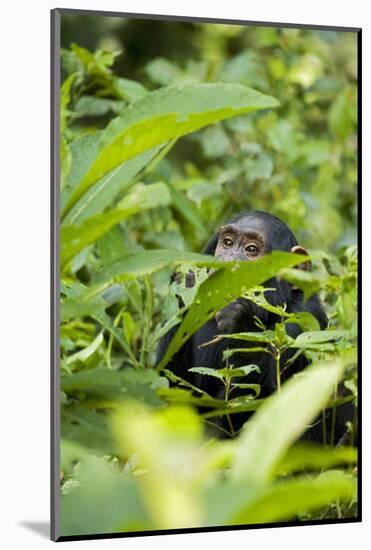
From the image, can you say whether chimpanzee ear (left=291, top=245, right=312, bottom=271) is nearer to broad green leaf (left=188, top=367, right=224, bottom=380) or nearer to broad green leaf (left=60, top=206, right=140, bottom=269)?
broad green leaf (left=188, top=367, right=224, bottom=380)

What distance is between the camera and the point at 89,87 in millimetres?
2566

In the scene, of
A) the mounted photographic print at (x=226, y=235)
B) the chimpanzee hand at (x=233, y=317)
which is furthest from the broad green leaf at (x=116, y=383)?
the chimpanzee hand at (x=233, y=317)

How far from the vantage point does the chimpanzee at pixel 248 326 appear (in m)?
2.31

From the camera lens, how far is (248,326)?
234 centimetres

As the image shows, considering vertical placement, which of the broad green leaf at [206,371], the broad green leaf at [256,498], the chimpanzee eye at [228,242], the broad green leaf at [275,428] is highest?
the chimpanzee eye at [228,242]

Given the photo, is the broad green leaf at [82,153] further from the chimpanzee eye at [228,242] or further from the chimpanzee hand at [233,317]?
the chimpanzee eye at [228,242]

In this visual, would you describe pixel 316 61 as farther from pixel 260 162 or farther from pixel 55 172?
pixel 55 172

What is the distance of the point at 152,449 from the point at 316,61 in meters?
2.60

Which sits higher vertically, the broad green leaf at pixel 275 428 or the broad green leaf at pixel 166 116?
the broad green leaf at pixel 166 116

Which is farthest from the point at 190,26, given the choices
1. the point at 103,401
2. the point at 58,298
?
the point at 103,401

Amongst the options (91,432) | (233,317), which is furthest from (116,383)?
(233,317)

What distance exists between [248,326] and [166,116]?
1581 mm

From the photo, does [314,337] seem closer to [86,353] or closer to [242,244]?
[242,244]

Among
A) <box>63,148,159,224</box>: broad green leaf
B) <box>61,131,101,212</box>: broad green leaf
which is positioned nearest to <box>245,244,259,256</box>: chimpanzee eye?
<box>63,148,159,224</box>: broad green leaf
